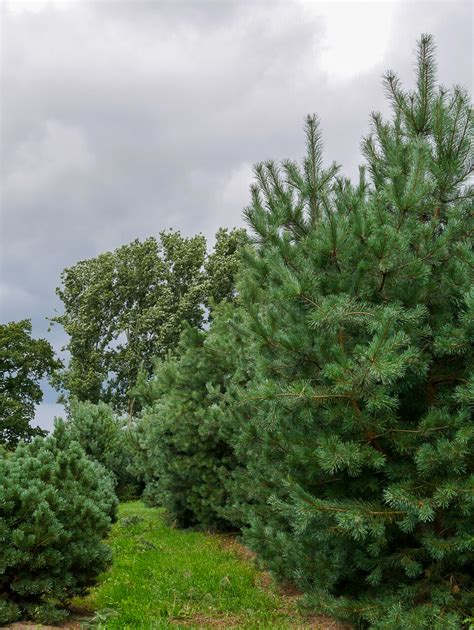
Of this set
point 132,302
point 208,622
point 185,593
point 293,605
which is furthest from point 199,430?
point 132,302

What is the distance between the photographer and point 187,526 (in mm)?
12977

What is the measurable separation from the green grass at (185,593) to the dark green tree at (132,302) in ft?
69.2

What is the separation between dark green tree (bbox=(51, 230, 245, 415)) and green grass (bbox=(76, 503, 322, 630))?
21.1 metres

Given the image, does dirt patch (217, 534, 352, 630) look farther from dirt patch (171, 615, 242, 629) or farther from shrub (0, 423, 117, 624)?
shrub (0, 423, 117, 624)

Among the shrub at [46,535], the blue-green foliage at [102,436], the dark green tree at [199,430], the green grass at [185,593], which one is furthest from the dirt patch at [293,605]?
the blue-green foliage at [102,436]

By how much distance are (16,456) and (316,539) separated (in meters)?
3.68

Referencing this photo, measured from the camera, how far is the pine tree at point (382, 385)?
4879 millimetres

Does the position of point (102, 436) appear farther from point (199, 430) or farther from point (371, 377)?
point (371, 377)

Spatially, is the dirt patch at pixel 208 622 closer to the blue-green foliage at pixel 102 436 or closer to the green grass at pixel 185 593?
the green grass at pixel 185 593

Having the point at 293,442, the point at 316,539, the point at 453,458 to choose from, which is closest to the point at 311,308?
the point at 293,442

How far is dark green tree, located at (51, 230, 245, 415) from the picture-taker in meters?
30.9

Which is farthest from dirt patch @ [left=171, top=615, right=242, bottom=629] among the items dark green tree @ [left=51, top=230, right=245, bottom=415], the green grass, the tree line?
dark green tree @ [left=51, top=230, right=245, bottom=415]

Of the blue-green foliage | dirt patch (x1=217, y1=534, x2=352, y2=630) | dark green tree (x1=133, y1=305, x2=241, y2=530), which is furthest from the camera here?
the blue-green foliage

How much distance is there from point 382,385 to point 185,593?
4.18 m
